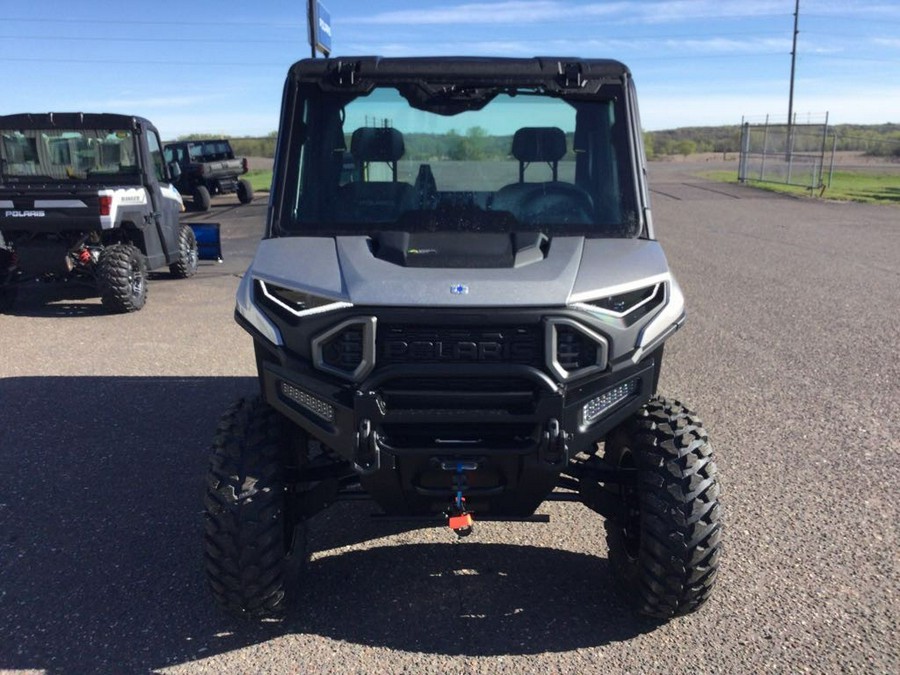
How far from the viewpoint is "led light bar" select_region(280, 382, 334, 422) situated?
3.13 m

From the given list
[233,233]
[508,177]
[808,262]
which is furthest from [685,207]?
[508,177]

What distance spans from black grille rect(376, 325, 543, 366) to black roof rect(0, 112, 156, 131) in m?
8.40

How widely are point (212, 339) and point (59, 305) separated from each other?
323 centimetres

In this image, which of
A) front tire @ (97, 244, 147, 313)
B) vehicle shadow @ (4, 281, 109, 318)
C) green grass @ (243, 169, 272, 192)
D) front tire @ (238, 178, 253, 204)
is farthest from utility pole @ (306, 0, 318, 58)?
green grass @ (243, 169, 272, 192)

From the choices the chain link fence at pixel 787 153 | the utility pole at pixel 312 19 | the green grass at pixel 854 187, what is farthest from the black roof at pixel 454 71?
the chain link fence at pixel 787 153

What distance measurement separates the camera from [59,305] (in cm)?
1047

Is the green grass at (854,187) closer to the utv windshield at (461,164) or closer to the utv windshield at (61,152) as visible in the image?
the utv windshield at (61,152)

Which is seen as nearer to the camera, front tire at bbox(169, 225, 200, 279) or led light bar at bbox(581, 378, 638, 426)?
led light bar at bbox(581, 378, 638, 426)

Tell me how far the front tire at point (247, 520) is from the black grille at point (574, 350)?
121cm

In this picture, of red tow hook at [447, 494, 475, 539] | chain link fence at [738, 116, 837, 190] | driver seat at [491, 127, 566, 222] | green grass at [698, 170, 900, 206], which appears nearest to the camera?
red tow hook at [447, 494, 475, 539]

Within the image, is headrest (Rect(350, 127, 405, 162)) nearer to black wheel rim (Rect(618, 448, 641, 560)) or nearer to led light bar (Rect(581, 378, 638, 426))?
led light bar (Rect(581, 378, 638, 426))

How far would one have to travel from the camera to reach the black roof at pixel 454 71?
12.2 ft

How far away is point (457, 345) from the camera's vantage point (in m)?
3.05

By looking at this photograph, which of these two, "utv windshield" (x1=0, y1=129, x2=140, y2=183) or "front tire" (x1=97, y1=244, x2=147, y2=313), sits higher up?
"utv windshield" (x1=0, y1=129, x2=140, y2=183)
